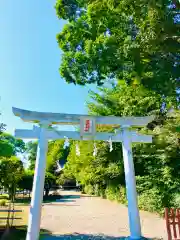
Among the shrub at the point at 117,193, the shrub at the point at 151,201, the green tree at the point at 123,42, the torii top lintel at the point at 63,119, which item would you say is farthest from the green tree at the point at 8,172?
the shrub at the point at 117,193

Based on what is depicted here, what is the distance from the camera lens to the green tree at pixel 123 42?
25.9 feet

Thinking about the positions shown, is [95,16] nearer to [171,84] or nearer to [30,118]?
[171,84]

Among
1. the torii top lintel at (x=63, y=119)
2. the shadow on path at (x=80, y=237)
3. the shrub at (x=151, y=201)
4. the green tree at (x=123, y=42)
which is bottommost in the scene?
the shadow on path at (x=80, y=237)

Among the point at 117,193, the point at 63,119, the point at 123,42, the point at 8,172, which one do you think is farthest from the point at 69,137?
the point at 117,193

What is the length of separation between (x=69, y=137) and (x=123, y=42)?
5651 millimetres

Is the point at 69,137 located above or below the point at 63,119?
below

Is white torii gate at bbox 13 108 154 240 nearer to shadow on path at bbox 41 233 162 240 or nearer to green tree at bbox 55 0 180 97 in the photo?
shadow on path at bbox 41 233 162 240

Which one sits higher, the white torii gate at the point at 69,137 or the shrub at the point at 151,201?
the white torii gate at the point at 69,137

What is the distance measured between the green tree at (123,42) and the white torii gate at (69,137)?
3392 millimetres

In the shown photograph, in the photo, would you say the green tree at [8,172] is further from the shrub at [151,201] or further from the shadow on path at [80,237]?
the shrub at [151,201]

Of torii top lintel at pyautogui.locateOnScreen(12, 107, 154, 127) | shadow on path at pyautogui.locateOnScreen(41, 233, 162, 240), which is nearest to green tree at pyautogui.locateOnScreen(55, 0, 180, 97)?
torii top lintel at pyautogui.locateOnScreen(12, 107, 154, 127)

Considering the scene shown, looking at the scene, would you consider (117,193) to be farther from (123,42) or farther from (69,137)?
(123,42)

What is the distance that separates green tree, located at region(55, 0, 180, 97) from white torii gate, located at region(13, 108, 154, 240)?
339 centimetres

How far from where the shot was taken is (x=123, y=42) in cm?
999
